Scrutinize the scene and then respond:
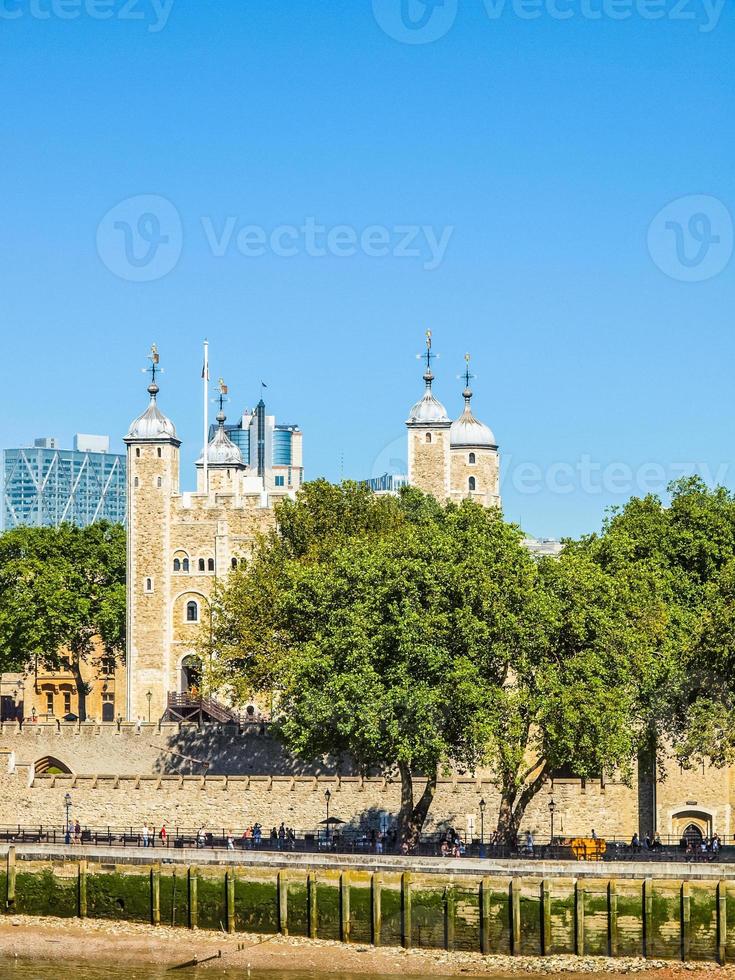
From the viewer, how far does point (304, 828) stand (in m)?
74.4

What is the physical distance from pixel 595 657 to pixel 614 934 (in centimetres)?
1083

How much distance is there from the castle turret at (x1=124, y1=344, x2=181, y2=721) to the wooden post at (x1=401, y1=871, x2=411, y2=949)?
3475 cm

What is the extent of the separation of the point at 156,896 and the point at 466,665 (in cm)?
1263

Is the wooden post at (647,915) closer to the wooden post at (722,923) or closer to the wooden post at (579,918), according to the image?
the wooden post at (579,918)

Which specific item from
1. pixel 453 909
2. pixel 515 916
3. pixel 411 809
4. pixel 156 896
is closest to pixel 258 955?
pixel 156 896

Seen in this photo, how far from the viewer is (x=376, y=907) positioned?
6150 cm

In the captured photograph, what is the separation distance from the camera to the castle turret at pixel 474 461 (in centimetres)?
11000

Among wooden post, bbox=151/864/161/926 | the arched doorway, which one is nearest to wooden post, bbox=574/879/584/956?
wooden post, bbox=151/864/161/926

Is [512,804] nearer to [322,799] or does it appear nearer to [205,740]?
[322,799]

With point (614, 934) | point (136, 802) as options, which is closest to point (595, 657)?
point (614, 934)

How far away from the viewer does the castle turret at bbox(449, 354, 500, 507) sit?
110 meters

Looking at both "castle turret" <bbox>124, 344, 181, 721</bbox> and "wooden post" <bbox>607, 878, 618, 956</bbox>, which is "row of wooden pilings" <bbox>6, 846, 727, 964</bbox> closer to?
"wooden post" <bbox>607, 878, 618, 956</bbox>

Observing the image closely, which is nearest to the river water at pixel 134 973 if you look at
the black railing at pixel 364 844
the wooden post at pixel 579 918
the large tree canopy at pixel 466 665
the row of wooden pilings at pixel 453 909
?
the row of wooden pilings at pixel 453 909

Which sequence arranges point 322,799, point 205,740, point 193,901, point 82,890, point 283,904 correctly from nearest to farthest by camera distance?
point 283,904 < point 193,901 < point 82,890 < point 322,799 < point 205,740
